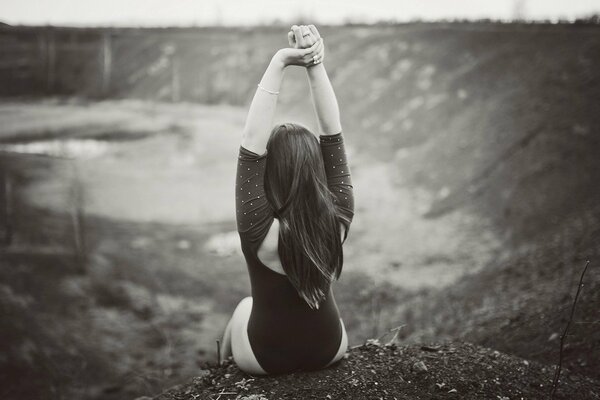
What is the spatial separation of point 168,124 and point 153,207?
10.8 meters

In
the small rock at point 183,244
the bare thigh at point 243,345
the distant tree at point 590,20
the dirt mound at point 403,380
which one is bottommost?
the small rock at point 183,244

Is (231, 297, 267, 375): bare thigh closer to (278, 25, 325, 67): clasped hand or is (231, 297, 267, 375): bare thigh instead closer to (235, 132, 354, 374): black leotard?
(235, 132, 354, 374): black leotard

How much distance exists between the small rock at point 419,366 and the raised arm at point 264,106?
154cm

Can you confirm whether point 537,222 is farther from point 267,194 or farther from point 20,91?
point 20,91

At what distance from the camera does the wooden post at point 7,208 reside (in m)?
9.93

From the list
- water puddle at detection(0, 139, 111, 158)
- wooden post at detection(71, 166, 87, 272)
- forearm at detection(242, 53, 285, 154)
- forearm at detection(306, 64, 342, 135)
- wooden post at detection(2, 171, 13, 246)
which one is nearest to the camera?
forearm at detection(242, 53, 285, 154)

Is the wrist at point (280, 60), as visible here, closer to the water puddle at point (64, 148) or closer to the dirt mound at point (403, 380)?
the dirt mound at point (403, 380)

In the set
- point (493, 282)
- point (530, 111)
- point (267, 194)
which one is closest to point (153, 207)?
point (493, 282)

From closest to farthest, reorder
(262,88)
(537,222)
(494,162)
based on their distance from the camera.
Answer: (262,88), (537,222), (494,162)

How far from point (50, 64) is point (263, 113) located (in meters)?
37.5

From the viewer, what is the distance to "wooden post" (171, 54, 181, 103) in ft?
100

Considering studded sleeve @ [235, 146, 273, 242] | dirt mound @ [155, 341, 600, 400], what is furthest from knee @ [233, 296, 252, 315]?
studded sleeve @ [235, 146, 273, 242]

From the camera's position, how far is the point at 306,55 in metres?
2.25

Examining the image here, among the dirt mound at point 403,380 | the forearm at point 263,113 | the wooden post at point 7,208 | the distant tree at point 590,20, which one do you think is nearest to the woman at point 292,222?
the forearm at point 263,113
